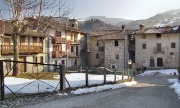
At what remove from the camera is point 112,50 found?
53.0 m

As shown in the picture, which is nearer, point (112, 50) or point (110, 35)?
point (112, 50)

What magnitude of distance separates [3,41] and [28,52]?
14.5ft

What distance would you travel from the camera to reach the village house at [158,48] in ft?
166

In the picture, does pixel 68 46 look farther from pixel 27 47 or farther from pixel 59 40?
pixel 27 47

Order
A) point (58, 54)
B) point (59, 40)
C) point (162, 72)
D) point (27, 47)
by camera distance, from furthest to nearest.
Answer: point (162, 72), point (59, 40), point (58, 54), point (27, 47)

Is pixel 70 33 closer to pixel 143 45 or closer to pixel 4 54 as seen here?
pixel 143 45

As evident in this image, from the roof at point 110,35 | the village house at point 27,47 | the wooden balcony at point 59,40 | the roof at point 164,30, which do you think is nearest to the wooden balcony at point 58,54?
the wooden balcony at point 59,40

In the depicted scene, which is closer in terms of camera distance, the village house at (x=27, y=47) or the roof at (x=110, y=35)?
the village house at (x=27, y=47)

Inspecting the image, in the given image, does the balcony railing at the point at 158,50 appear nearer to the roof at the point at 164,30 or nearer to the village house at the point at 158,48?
the village house at the point at 158,48

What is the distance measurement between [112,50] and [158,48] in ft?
30.0

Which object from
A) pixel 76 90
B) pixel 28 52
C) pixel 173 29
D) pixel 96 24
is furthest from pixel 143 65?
pixel 96 24

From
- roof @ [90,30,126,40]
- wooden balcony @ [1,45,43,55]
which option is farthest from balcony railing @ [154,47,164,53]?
wooden balcony @ [1,45,43,55]

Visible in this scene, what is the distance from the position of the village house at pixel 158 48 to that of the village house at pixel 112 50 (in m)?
2.84

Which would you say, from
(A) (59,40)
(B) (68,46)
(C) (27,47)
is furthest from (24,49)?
(B) (68,46)
